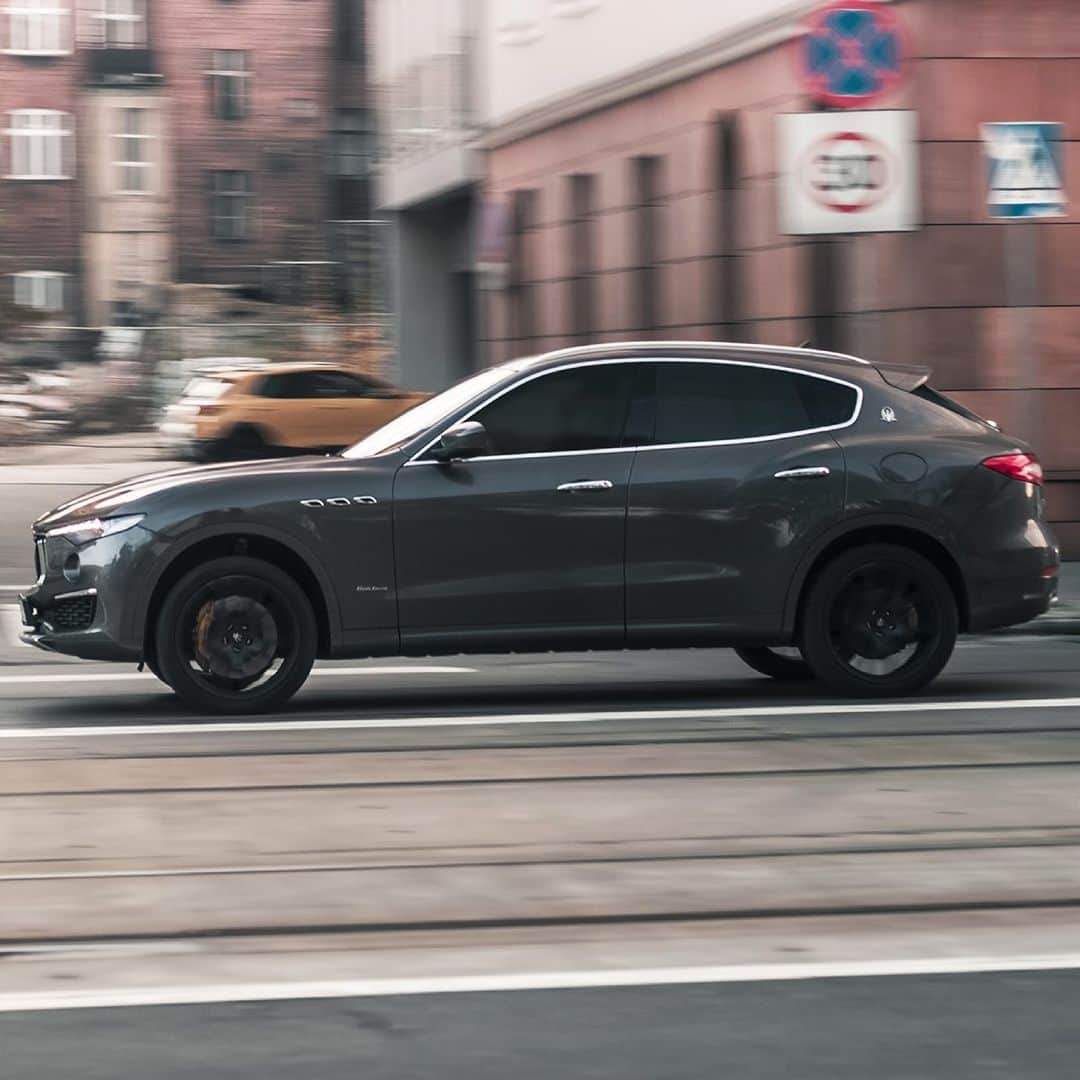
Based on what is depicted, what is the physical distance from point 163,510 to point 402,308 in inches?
1006

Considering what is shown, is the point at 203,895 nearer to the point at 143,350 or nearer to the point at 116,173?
the point at 143,350

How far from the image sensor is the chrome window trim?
988 cm

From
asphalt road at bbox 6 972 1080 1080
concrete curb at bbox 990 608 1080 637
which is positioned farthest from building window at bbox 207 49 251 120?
asphalt road at bbox 6 972 1080 1080

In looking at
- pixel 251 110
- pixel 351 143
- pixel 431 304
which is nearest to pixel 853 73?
pixel 431 304

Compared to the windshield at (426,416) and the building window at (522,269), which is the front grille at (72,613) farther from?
the building window at (522,269)

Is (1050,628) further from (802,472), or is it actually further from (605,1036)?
(605,1036)

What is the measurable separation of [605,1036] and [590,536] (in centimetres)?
502

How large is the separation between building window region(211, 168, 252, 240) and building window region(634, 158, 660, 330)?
42.4m

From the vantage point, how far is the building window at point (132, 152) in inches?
2613

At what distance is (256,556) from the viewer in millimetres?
9820

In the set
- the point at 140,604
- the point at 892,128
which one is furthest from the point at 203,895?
the point at 892,128

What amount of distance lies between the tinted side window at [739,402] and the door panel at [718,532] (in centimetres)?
10

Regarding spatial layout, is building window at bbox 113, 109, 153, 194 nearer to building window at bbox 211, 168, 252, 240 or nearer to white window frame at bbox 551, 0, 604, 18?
building window at bbox 211, 168, 252, 240

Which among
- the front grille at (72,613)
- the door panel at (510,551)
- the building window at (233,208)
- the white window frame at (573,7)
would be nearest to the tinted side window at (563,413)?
the door panel at (510,551)
